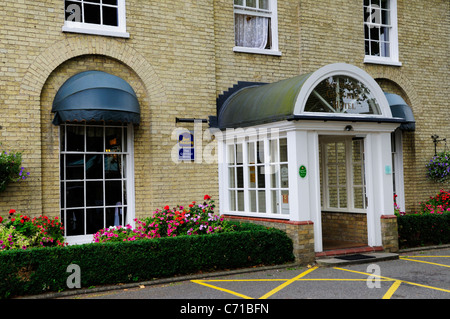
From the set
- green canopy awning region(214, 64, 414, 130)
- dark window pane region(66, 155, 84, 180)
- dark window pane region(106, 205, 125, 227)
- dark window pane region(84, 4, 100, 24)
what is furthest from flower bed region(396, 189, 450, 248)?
dark window pane region(84, 4, 100, 24)

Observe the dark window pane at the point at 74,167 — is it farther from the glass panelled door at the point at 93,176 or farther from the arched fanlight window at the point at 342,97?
the arched fanlight window at the point at 342,97

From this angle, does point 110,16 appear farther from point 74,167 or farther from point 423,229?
point 423,229

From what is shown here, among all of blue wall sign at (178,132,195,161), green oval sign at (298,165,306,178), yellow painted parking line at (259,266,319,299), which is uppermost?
blue wall sign at (178,132,195,161)

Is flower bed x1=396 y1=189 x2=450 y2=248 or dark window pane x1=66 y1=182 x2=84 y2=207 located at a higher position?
dark window pane x1=66 y1=182 x2=84 y2=207

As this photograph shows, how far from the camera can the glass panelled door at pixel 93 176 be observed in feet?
35.7

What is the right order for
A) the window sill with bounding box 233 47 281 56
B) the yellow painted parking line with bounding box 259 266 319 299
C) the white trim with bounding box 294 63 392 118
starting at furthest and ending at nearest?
the window sill with bounding box 233 47 281 56 < the white trim with bounding box 294 63 392 118 < the yellow painted parking line with bounding box 259 266 319 299

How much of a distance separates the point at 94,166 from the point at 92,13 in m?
3.46

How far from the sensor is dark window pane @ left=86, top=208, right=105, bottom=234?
1102 centimetres

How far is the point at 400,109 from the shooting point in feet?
→ 46.1

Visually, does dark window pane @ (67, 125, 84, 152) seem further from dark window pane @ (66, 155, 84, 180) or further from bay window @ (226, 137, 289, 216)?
bay window @ (226, 137, 289, 216)

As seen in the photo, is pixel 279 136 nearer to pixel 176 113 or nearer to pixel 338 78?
pixel 338 78

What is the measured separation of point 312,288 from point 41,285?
4.46m

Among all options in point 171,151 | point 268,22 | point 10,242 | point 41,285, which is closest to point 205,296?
point 41,285

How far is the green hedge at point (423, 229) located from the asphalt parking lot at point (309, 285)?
1856 millimetres
